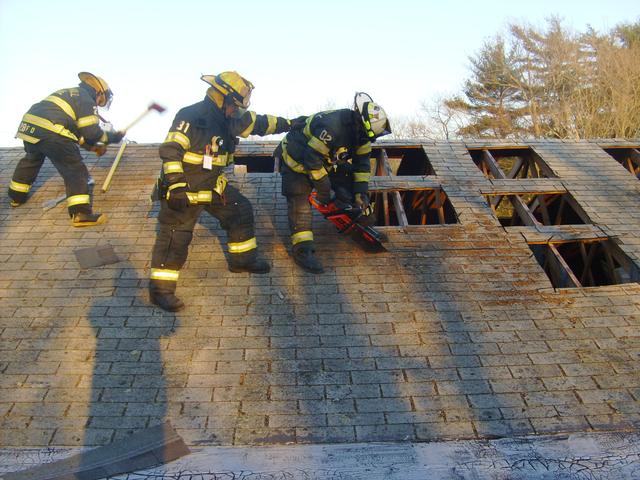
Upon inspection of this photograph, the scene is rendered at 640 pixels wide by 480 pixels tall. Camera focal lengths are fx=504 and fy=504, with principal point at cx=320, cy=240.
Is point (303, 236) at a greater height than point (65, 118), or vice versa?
point (65, 118)

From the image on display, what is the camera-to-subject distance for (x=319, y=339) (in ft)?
14.0

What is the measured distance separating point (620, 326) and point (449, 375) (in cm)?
178

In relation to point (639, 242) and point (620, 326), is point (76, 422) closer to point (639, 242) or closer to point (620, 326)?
point (620, 326)

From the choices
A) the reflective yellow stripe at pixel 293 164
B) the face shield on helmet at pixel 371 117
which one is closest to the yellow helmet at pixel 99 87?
the reflective yellow stripe at pixel 293 164

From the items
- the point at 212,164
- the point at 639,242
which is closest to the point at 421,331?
the point at 212,164

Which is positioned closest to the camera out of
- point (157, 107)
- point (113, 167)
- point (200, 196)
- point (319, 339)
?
point (319, 339)

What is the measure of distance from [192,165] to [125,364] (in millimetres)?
1820

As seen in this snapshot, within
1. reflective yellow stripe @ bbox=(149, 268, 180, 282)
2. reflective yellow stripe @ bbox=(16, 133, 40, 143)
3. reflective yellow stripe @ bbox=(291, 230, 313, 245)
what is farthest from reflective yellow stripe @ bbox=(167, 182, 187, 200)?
reflective yellow stripe @ bbox=(16, 133, 40, 143)

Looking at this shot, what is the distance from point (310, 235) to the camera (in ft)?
17.5

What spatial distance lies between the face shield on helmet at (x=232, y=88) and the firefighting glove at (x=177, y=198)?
848mm

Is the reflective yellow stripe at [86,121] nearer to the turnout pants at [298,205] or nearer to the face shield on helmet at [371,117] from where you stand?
the turnout pants at [298,205]

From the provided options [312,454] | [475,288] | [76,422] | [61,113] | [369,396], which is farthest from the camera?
[61,113]

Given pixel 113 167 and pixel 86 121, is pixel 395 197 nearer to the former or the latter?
pixel 86 121

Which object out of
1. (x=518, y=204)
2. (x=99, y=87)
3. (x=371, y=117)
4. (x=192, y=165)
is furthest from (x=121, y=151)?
(x=518, y=204)
